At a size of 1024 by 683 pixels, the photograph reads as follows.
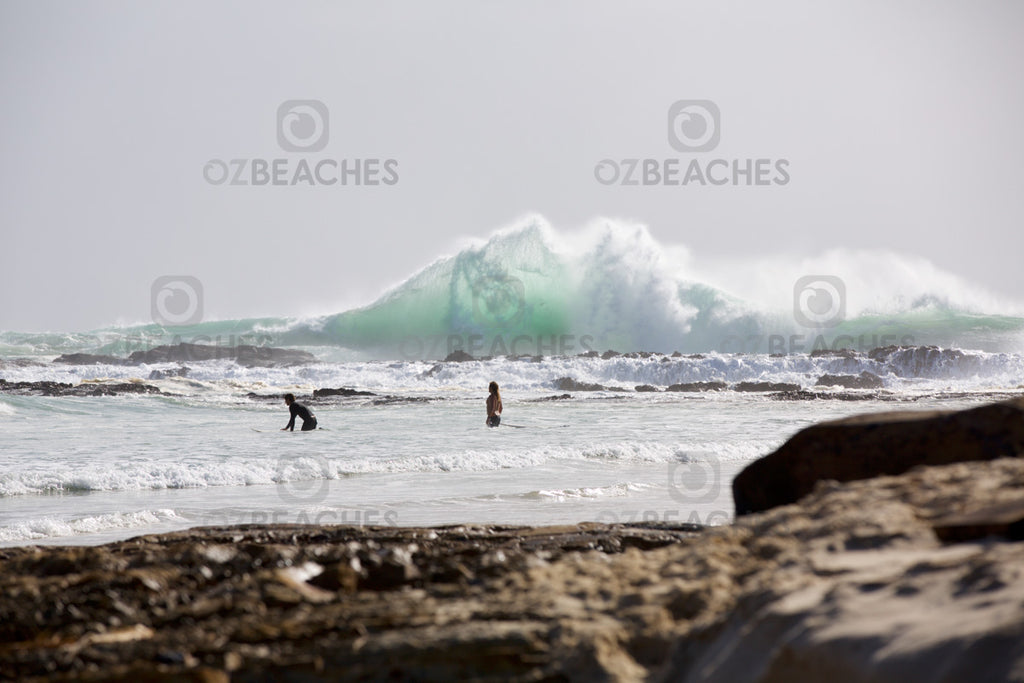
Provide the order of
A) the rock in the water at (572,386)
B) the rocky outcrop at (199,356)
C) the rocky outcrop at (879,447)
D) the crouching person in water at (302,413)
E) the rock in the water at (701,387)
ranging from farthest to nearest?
1. the rocky outcrop at (199,356)
2. the rock in the water at (572,386)
3. the rock in the water at (701,387)
4. the crouching person in water at (302,413)
5. the rocky outcrop at (879,447)

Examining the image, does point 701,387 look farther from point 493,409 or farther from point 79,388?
point 79,388

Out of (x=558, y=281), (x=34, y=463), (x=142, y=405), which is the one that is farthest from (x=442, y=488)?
(x=558, y=281)

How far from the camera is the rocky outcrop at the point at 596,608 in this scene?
1.74 metres

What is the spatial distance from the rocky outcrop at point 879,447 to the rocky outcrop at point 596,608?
46 cm

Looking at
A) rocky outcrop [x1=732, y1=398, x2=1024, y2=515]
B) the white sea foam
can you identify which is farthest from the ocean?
rocky outcrop [x1=732, y1=398, x2=1024, y2=515]

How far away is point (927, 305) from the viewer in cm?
4222

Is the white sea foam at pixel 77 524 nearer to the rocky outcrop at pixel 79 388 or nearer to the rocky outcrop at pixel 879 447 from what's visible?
the rocky outcrop at pixel 879 447

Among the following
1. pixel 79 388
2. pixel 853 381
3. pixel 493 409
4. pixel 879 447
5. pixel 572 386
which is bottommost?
pixel 79 388

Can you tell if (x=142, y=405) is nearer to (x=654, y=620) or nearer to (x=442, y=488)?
(x=442, y=488)

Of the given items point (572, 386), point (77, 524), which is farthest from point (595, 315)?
point (77, 524)

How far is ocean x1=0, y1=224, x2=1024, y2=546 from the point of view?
25.5 feet

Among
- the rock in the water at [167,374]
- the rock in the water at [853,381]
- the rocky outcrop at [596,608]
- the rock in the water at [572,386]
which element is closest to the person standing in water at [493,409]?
the rocky outcrop at [596,608]

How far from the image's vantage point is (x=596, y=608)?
2.45 metres

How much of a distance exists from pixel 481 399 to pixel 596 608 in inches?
816
